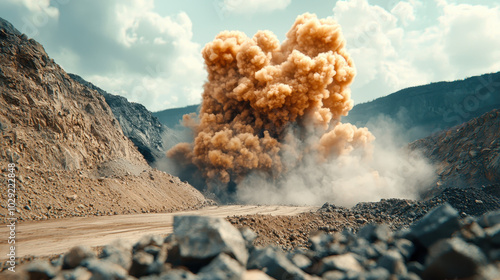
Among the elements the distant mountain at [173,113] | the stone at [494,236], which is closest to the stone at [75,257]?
the stone at [494,236]

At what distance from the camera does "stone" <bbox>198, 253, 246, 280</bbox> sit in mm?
3191

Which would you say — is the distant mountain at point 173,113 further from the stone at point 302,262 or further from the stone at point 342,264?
the stone at point 342,264

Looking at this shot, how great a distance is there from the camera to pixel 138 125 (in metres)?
30.9

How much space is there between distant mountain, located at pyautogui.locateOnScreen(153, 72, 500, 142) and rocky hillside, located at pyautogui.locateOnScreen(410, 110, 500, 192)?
127ft

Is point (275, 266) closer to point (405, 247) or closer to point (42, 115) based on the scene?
point (405, 247)

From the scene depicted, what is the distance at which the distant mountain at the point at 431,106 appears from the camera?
A: 57812 mm

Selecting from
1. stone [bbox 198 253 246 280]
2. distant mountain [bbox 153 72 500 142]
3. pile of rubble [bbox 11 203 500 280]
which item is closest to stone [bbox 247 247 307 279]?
pile of rubble [bbox 11 203 500 280]

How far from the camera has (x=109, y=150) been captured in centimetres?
1967

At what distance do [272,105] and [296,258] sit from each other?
22.3 m

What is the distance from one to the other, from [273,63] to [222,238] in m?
28.2

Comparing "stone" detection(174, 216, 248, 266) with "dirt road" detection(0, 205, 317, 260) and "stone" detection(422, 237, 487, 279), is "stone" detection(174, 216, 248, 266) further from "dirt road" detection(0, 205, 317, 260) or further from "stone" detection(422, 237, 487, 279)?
"dirt road" detection(0, 205, 317, 260)

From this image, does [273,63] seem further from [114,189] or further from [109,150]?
[114,189]

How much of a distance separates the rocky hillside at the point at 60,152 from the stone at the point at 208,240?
9.76 meters

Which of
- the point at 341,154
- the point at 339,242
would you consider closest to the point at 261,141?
the point at 341,154
